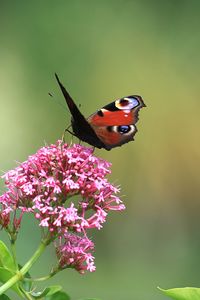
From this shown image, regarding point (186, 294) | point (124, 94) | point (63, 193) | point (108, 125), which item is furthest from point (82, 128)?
point (124, 94)

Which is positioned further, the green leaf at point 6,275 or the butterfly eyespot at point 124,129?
the butterfly eyespot at point 124,129

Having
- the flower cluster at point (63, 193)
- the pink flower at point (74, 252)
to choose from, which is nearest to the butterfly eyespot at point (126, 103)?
the flower cluster at point (63, 193)

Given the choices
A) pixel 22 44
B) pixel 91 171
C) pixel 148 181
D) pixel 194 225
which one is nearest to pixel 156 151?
pixel 148 181

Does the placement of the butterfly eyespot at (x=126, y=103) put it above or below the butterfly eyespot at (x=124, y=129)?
above

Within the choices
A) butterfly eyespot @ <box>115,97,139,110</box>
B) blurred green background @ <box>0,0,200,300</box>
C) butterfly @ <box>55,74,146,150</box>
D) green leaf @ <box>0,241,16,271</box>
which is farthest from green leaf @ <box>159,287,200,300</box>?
blurred green background @ <box>0,0,200,300</box>

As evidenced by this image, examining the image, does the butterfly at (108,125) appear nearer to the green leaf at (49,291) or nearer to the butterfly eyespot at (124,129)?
the butterfly eyespot at (124,129)

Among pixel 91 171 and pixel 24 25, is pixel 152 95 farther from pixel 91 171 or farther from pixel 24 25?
pixel 91 171
